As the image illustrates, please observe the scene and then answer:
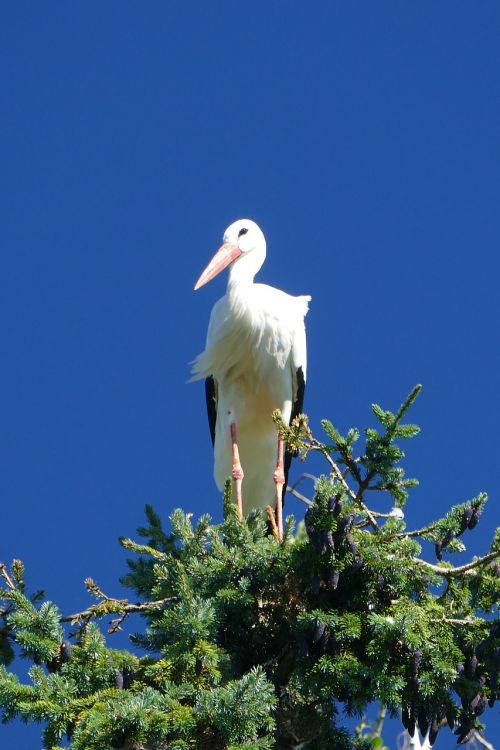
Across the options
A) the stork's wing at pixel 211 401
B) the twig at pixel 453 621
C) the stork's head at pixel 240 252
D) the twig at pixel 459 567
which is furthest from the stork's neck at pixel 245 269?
the twig at pixel 453 621

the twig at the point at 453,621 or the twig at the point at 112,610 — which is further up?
A: the twig at the point at 112,610

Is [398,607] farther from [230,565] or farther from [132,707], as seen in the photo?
[132,707]

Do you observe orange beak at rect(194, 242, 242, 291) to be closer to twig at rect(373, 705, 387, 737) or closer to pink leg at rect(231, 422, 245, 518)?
pink leg at rect(231, 422, 245, 518)

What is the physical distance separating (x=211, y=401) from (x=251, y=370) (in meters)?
0.59

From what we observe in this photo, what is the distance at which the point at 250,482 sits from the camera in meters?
9.88

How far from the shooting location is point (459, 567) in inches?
241

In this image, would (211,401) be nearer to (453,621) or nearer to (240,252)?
(240,252)

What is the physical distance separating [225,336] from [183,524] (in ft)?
10.3

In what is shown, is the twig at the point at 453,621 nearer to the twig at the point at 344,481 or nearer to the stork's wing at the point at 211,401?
the twig at the point at 344,481

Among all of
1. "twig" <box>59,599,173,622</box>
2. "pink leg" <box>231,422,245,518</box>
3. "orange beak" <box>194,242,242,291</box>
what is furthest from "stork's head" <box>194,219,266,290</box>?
"twig" <box>59,599,173,622</box>

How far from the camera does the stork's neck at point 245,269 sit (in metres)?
9.59

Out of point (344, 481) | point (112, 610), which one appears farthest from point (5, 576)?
A: point (344, 481)

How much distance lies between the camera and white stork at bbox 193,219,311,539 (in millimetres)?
9422

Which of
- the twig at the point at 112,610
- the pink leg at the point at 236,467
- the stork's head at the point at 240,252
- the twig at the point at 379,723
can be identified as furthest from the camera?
the stork's head at the point at 240,252
